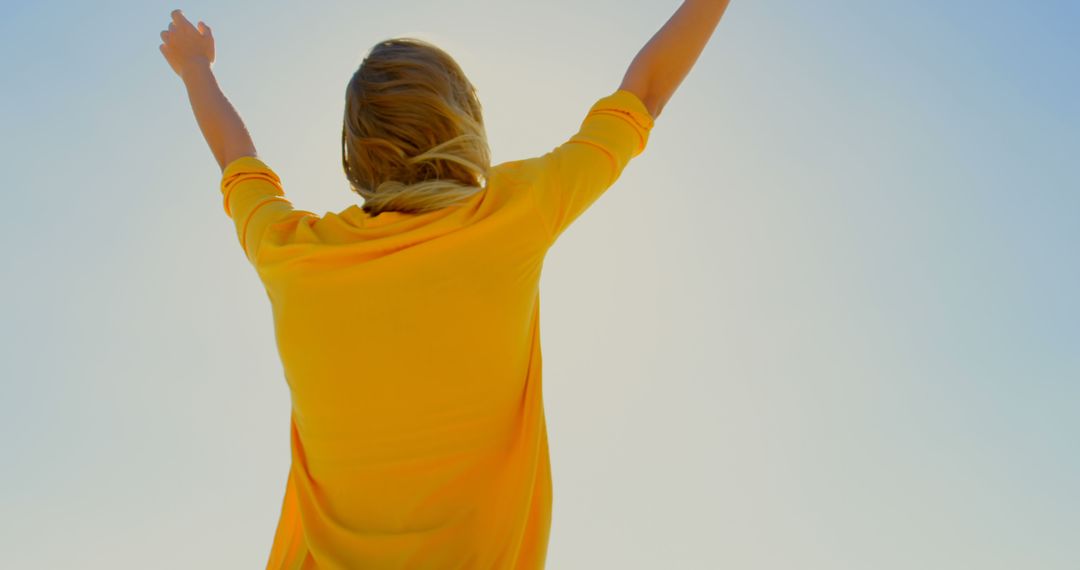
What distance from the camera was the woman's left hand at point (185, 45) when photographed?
140 inches

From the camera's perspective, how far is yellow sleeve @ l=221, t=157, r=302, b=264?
277 centimetres

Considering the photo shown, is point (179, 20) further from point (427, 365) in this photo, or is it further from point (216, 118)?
point (427, 365)

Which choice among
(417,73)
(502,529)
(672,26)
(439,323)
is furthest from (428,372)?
(672,26)

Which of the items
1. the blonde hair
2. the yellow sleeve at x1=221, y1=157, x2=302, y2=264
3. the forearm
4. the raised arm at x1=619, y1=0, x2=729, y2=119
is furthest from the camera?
the forearm

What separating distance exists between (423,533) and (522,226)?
0.78 metres

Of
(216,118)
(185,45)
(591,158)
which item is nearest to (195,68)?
(185,45)

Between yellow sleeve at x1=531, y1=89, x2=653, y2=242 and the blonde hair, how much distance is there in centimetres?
24

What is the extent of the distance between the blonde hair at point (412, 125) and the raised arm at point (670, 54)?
0.50 meters

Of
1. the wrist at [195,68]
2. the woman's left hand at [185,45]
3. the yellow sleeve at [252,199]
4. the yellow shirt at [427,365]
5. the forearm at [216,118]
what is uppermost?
the woman's left hand at [185,45]

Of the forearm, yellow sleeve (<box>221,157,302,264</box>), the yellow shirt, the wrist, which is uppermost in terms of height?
the wrist

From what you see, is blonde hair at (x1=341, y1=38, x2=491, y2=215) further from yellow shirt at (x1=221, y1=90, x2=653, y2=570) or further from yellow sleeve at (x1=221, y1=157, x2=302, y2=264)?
yellow sleeve at (x1=221, y1=157, x2=302, y2=264)

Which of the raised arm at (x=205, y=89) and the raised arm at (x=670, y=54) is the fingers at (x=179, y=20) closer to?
the raised arm at (x=205, y=89)

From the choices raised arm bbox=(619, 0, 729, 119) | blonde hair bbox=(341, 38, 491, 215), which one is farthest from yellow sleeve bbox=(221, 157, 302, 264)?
raised arm bbox=(619, 0, 729, 119)

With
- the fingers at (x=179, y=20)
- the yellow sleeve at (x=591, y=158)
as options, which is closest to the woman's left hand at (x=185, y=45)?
the fingers at (x=179, y=20)
